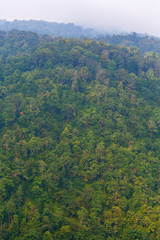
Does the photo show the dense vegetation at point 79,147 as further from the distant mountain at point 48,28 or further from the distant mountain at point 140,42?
the distant mountain at point 48,28

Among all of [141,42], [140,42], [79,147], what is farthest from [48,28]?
[79,147]

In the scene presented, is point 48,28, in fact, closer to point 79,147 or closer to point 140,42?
point 140,42

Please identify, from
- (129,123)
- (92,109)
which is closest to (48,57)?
(92,109)

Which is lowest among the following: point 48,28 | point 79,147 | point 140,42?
point 79,147

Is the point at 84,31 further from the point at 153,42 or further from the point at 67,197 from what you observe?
the point at 67,197

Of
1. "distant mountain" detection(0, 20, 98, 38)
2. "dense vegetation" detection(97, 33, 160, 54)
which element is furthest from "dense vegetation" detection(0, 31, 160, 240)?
"distant mountain" detection(0, 20, 98, 38)

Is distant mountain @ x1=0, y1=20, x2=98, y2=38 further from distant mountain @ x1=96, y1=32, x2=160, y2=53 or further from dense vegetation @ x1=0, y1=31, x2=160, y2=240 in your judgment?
dense vegetation @ x1=0, y1=31, x2=160, y2=240
